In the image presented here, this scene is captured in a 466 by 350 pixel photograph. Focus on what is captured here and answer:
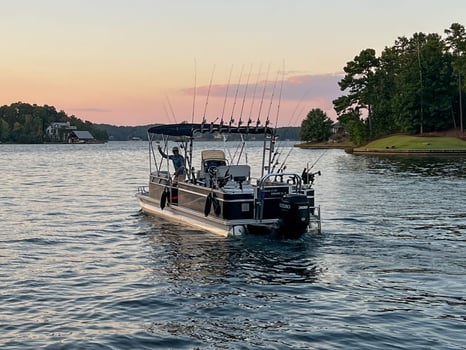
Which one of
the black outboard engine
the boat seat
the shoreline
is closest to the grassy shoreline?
the shoreline

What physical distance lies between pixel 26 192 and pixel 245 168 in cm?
2120

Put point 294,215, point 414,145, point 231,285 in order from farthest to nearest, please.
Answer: point 414,145 → point 294,215 → point 231,285

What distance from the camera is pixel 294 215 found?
18.6m

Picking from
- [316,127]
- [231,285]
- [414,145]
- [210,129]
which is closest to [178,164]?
[210,129]

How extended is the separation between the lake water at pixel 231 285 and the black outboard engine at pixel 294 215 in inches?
21.9

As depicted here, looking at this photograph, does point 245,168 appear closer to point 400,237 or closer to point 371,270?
point 400,237

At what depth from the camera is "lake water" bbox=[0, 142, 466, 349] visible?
10922mm

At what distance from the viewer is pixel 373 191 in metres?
37.4

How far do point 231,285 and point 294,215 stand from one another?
481 centimetres

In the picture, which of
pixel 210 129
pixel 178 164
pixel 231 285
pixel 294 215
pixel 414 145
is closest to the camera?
pixel 231 285

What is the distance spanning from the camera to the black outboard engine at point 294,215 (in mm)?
18594

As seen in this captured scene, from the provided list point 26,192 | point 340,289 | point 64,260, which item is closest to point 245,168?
point 64,260

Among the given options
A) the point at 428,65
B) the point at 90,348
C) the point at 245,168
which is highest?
the point at 428,65

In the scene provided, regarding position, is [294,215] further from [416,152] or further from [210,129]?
[416,152]
